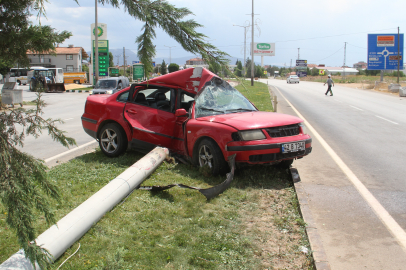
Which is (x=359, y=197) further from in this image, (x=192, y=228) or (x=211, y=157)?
(x=192, y=228)

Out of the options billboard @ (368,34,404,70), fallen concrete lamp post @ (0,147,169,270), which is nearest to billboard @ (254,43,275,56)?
billboard @ (368,34,404,70)

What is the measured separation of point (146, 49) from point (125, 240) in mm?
2065

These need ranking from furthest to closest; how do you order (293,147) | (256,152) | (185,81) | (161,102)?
(161,102), (185,81), (293,147), (256,152)

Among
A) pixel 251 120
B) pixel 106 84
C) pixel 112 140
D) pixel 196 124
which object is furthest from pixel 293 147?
pixel 106 84

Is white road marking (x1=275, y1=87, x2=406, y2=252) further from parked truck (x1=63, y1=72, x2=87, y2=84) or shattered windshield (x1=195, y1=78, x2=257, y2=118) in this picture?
parked truck (x1=63, y1=72, x2=87, y2=84)

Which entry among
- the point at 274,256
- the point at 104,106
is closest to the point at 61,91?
the point at 104,106

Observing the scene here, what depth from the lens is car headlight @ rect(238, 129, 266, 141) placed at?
220 inches

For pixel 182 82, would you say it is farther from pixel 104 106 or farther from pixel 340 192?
pixel 340 192

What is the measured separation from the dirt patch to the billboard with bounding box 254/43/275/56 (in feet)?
316

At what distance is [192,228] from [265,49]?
99.8 m

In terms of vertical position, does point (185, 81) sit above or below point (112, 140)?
above

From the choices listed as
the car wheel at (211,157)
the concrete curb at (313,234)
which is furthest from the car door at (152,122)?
the concrete curb at (313,234)

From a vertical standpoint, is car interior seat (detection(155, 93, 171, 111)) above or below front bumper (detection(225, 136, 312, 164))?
above

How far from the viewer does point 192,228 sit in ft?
12.9
